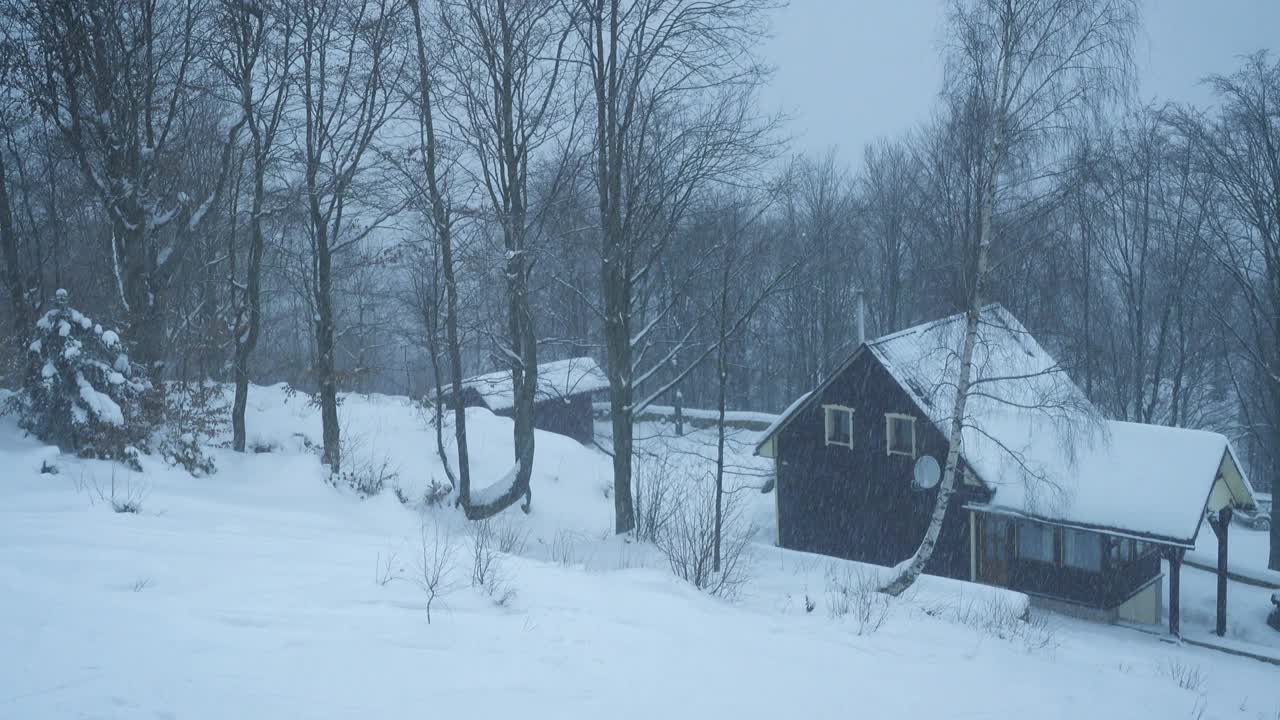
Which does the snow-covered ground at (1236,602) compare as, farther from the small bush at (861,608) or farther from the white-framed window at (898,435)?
the small bush at (861,608)

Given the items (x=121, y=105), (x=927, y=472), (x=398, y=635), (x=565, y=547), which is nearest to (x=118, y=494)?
(x=398, y=635)

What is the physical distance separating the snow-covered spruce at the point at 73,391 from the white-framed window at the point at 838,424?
14865 millimetres

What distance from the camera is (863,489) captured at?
1969cm

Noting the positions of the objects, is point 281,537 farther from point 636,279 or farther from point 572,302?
point 572,302

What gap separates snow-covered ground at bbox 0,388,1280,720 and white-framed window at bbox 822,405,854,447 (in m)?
8.85

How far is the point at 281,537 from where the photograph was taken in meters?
7.83

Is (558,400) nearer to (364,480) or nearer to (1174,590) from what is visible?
(364,480)

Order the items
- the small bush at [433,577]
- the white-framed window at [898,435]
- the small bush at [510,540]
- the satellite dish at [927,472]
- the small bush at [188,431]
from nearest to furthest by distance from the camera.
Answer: the small bush at [433,577], the small bush at [510,540], the small bush at [188,431], the satellite dish at [927,472], the white-framed window at [898,435]

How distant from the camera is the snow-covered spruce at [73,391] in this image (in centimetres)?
976

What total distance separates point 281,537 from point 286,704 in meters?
3.90

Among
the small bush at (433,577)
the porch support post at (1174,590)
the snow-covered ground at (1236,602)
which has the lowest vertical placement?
the snow-covered ground at (1236,602)

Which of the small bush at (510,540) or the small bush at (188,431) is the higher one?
the small bush at (188,431)

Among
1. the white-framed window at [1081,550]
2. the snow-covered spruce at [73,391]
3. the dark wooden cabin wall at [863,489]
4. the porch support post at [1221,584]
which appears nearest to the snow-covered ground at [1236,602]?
the porch support post at [1221,584]

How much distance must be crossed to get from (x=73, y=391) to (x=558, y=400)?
21.5 m
